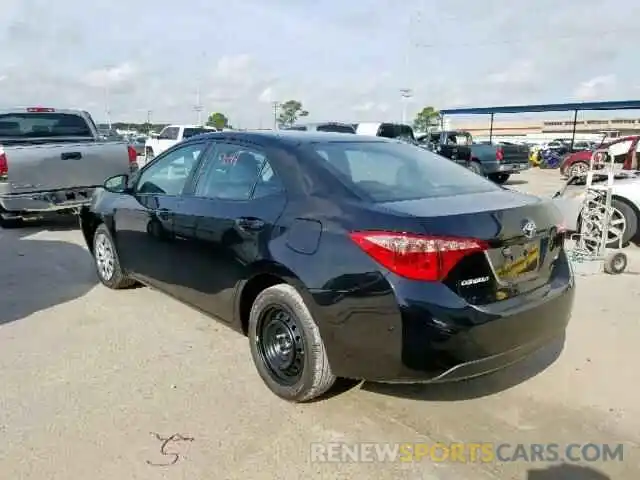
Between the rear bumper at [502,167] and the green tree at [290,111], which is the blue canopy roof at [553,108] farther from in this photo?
the green tree at [290,111]

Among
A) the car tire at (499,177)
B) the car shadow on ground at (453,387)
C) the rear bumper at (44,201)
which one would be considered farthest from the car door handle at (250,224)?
the car tire at (499,177)

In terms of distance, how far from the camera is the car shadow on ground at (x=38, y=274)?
5.03 metres

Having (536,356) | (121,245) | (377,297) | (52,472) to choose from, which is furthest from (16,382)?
Answer: (536,356)

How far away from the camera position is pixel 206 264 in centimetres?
379

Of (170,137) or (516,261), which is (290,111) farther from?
(516,261)

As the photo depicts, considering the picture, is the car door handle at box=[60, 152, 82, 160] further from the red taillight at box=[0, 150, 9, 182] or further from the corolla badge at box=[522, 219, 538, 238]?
the corolla badge at box=[522, 219, 538, 238]

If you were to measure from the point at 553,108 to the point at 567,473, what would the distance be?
33.9 metres

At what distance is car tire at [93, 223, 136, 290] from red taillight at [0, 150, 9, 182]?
3057mm

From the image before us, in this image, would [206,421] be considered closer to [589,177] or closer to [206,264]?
[206,264]

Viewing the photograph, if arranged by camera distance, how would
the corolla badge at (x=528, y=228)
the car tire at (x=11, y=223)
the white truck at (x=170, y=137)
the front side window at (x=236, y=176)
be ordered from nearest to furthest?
the corolla badge at (x=528, y=228)
the front side window at (x=236, y=176)
the car tire at (x=11, y=223)
the white truck at (x=170, y=137)

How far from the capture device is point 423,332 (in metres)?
2.64

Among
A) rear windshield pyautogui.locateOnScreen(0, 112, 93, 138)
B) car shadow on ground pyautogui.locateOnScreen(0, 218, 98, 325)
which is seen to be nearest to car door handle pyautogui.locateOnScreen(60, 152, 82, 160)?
car shadow on ground pyautogui.locateOnScreen(0, 218, 98, 325)

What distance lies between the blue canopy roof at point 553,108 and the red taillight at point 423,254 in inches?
→ 1234

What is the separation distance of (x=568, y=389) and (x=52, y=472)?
297 cm
